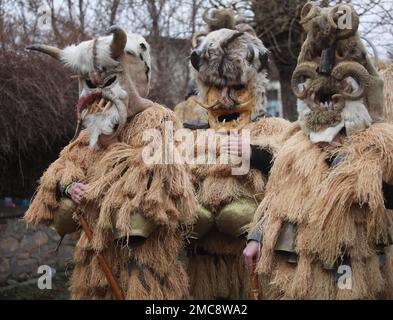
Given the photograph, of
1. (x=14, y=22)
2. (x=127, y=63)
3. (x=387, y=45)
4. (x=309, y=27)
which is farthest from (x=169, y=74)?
(x=309, y=27)

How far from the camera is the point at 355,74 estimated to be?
9.56 feet

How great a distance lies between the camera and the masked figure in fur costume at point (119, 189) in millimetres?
3340

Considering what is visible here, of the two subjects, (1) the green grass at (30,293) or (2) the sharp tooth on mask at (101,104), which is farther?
(1) the green grass at (30,293)

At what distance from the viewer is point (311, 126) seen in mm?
3051

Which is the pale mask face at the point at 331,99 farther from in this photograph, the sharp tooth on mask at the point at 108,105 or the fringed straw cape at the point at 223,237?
the sharp tooth on mask at the point at 108,105

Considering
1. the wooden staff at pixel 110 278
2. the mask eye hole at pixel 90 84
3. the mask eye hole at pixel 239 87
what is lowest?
the wooden staff at pixel 110 278

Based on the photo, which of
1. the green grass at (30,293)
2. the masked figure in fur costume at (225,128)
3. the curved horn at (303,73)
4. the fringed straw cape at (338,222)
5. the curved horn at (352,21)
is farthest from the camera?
the green grass at (30,293)

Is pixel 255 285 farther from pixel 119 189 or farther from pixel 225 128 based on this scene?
pixel 225 128

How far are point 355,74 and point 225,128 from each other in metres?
1.26

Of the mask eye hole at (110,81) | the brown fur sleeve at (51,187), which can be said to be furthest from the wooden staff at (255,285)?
the mask eye hole at (110,81)

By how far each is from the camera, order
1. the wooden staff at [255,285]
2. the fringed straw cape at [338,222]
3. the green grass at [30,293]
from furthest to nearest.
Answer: the green grass at [30,293], the wooden staff at [255,285], the fringed straw cape at [338,222]

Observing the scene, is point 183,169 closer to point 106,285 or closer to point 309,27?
point 106,285
